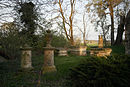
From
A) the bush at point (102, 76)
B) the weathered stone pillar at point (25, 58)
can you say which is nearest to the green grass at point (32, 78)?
the weathered stone pillar at point (25, 58)

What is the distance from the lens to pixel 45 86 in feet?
13.8

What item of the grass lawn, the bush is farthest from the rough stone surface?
the bush

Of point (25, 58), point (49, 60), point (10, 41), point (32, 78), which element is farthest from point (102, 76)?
point (10, 41)

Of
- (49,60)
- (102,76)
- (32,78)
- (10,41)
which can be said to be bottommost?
(32,78)

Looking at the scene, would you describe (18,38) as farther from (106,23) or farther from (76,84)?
(106,23)

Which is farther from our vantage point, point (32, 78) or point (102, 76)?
point (32, 78)

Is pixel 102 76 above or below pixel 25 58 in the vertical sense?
above

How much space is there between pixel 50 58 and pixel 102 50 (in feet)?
15.1

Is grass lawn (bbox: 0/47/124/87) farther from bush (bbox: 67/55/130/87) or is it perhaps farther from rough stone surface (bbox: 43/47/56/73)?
bush (bbox: 67/55/130/87)

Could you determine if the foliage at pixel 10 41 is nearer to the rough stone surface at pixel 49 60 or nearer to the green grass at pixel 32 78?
the green grass at pixel 32 78

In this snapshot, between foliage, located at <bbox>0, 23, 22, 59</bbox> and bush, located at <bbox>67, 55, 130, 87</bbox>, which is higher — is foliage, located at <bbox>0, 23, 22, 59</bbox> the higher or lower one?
the higher one

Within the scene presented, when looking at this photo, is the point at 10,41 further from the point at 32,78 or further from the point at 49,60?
the point at 32,78

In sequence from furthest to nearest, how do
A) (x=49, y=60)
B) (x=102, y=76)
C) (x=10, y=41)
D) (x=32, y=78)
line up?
1. (x=10, y=41)
2. (x=49, y=60)
3. (x=32, y=78)
4. (x=102, y=76)

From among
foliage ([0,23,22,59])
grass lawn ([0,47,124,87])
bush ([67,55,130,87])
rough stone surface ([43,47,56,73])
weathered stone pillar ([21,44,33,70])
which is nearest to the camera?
bush ([67,55,130,87])
